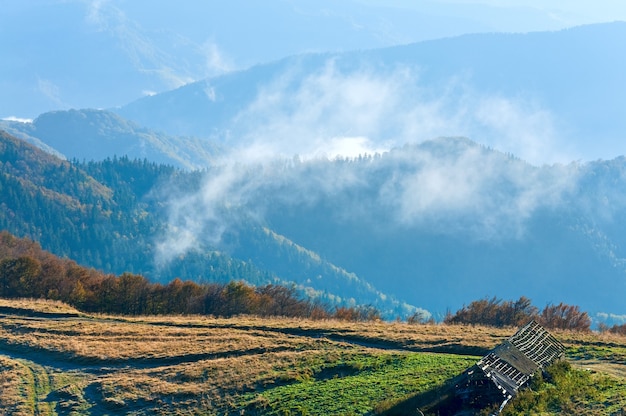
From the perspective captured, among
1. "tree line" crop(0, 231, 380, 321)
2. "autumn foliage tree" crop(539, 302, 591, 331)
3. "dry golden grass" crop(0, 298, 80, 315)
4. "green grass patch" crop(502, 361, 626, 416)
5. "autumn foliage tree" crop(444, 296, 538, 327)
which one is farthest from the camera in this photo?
"tree line" crop(0, 231, 380, 321)

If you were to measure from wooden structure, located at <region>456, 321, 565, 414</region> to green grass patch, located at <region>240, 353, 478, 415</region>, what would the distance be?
14.5 ft

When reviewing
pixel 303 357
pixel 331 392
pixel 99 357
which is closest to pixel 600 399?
pixel 331 392

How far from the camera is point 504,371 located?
46.9m

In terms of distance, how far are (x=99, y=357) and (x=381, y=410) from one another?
98.1 feet

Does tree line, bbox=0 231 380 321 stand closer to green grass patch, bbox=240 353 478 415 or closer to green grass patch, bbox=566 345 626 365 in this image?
green grass patch, bbox=240 353 478 415

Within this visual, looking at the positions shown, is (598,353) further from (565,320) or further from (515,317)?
(515,317)

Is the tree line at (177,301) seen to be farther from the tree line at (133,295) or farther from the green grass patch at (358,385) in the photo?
the green grass patch at (358,385)

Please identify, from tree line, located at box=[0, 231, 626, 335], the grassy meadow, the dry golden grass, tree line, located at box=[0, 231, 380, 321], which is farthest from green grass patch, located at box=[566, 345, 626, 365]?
the dry golden grass

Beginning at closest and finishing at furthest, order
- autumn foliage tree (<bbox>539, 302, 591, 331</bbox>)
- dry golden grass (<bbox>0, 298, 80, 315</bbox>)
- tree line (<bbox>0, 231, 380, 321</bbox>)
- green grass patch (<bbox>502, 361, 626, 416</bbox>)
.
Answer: green grass patch (<bbox>502, 361, 626, 416</bbox>) → dry golden grass (<bbox>0, 298, 80, 315</bbox>) → autumn foliage tree (<bbox>539, 302, 591, 331</bbox>) → tree line (<bbox>0, 231, 380, 321</bbox>)

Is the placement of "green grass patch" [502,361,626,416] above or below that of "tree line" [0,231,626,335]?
below

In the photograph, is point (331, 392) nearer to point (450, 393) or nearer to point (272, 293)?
point (450, 393)

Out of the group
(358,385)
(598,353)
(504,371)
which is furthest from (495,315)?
(504,371)

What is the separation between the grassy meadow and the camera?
49438mm

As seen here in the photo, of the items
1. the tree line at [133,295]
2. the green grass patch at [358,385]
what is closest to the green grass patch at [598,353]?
the green grass patch at [358,385]
